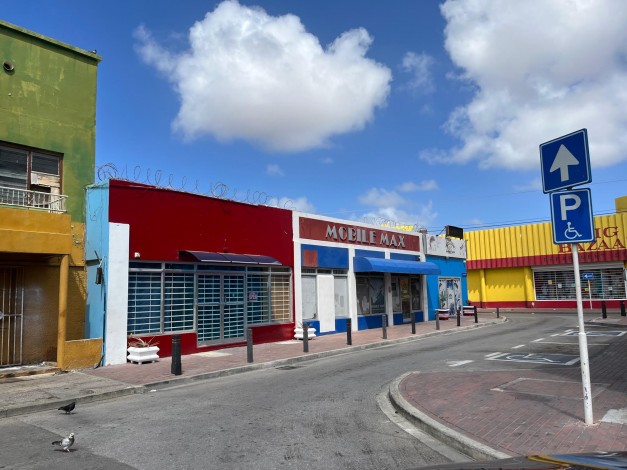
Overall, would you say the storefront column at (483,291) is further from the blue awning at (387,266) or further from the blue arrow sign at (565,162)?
the blue arrow sign at (565,162)

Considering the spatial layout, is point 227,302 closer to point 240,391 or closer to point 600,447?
point 240,391

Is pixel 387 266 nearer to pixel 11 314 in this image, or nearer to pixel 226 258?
pixel 226 258

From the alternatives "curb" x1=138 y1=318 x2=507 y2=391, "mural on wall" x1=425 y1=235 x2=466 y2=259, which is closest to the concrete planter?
"curb" x1=138 y1=318 x2=507 y2=391

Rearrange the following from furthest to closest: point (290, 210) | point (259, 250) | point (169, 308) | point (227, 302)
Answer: point (290, 210) → point (259, 250) → point (227, 302) → point (169, 308)

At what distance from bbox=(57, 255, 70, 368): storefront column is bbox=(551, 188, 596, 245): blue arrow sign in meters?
11.1

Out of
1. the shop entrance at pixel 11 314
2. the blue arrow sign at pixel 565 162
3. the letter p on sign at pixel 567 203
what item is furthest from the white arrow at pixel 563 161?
the shop entrance at pixel 11 314

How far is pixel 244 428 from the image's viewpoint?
6.89 metres

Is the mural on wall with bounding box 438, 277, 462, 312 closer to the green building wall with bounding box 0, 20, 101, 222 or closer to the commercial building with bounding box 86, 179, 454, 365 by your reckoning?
the commercial building with bounding box 86, 179, 454, 365

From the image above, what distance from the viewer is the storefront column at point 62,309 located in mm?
12055

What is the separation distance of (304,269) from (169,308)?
6.77 meters

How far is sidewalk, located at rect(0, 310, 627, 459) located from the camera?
5809 millimetres

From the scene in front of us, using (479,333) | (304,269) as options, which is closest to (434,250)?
Answer: (479,333)

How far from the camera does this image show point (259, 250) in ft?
59.4

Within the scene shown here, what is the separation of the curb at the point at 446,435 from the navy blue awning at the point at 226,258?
27.5 ft
